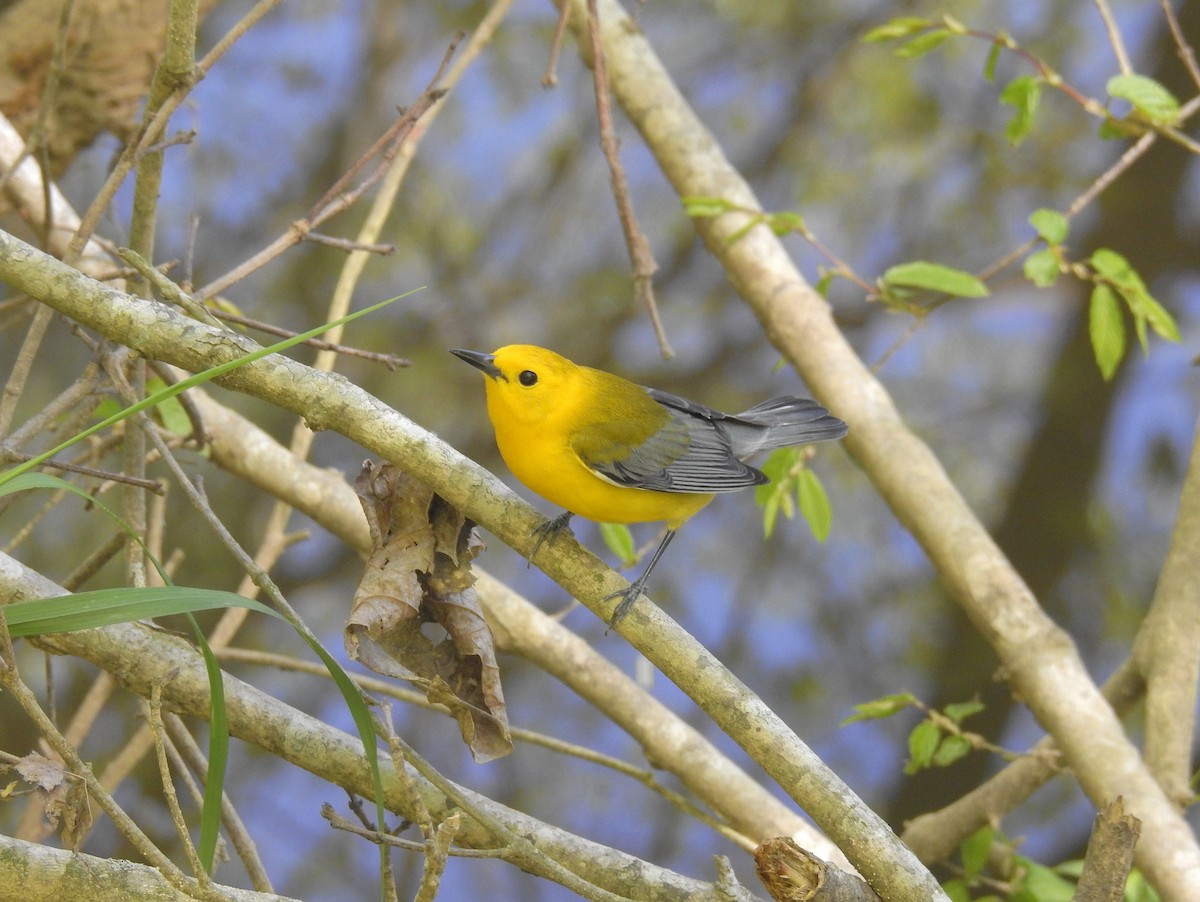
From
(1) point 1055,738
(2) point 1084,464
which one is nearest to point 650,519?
(1) point 1055,738

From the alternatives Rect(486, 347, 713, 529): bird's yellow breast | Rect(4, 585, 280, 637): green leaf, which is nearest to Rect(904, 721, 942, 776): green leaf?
Rect(486, 347, 713, 529): bird's yellow breast

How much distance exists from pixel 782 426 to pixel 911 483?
414 millimetres

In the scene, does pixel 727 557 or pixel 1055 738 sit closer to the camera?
pixel 1055 738

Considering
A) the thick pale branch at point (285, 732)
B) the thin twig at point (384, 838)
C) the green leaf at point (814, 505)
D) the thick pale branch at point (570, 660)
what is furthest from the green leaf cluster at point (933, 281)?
the thin twig at point (384, 838)

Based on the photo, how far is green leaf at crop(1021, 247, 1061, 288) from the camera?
3174 mm

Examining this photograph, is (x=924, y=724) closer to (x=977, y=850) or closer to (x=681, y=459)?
(x=977, y=850)

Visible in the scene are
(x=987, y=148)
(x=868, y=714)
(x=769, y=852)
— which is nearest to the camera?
(x=769, y=852)

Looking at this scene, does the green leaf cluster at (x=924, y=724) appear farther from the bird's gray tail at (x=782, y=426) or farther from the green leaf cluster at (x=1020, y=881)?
the bird's gray tail at (x=782, y=426)

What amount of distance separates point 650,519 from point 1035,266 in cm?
123

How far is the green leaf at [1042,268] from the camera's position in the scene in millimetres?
3174

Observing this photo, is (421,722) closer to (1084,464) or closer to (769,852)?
(1084,464)

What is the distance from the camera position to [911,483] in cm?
350

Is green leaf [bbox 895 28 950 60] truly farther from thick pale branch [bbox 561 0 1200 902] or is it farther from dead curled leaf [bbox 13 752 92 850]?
dead curled leaf [bbox 13 752 92 850]

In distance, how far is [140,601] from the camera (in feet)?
5.37
